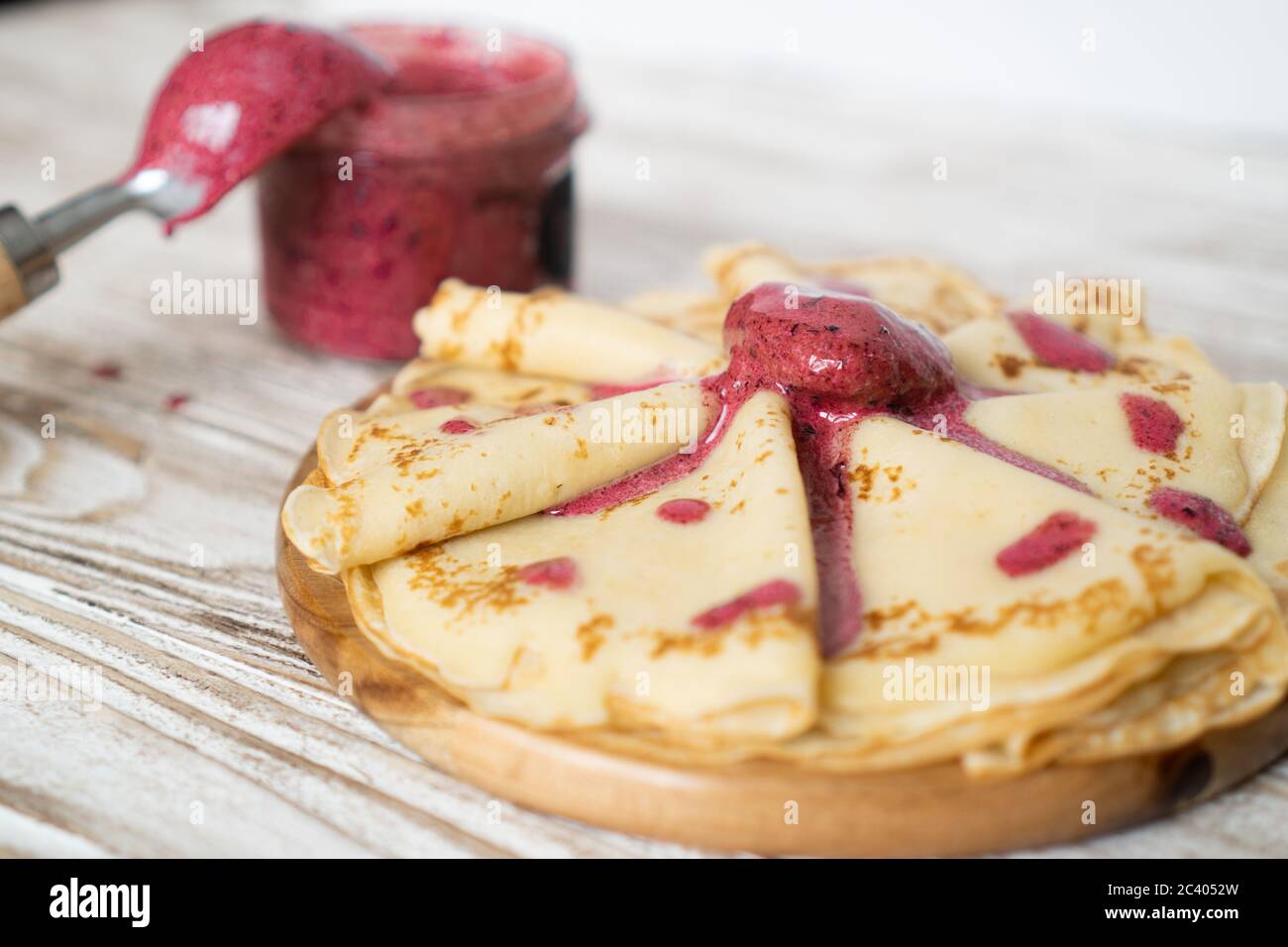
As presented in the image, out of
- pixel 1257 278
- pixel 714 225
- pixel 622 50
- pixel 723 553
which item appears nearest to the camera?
pixel 723 553

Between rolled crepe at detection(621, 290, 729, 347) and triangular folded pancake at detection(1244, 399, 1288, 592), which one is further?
rolled crepe at detection(621, 290, 729, 347)

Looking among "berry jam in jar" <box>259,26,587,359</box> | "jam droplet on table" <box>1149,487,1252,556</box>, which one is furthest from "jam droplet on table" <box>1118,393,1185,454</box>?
"berry jam in jar" <box>259,26,587,359</box>

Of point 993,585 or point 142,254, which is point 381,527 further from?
point 142,254

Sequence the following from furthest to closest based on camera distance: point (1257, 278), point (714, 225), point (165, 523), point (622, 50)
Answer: point (622, 50)
point (714, 225)
point (1257, 278)
point (165, 523)

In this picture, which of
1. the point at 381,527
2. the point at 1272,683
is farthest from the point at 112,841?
the point at 1272,683

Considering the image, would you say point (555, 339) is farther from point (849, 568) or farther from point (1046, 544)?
point (1046, 544)

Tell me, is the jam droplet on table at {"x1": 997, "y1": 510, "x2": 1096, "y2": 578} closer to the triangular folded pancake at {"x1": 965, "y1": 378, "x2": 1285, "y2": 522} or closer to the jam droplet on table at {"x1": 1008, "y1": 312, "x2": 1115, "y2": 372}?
the triangular folded pancake at {"x1": 965, "y1": 378, "x2": 1285, "y2": 522}

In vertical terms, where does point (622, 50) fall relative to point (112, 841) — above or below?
above

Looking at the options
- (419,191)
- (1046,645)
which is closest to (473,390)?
(419,191)
